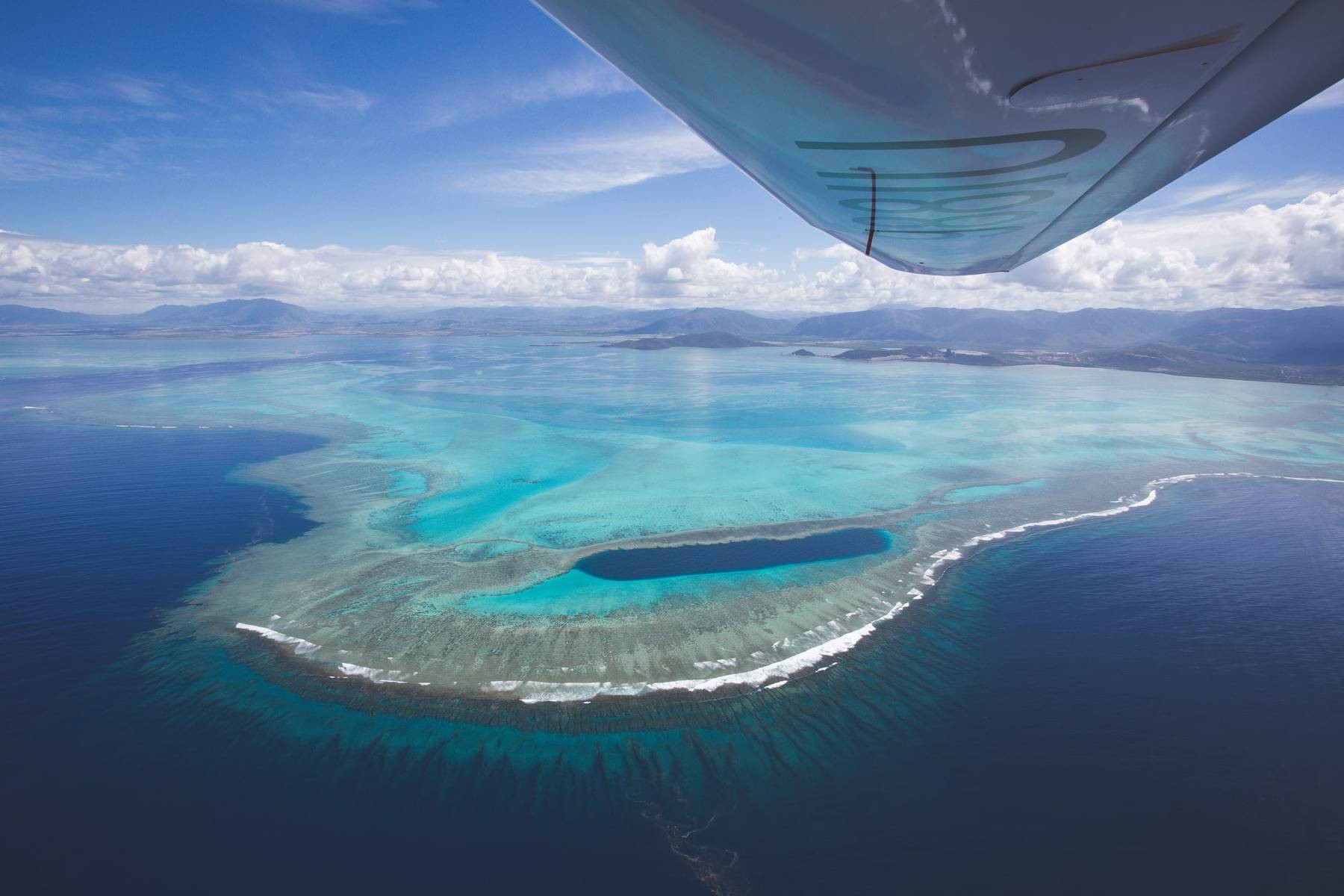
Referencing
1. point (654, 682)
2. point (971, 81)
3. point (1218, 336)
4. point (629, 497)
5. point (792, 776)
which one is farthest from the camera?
point (1218, 336)

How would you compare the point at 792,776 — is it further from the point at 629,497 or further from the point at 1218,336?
the point at 1218,336

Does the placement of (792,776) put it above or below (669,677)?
below

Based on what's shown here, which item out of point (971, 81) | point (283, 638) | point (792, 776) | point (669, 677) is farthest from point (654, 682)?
point (971, 81)

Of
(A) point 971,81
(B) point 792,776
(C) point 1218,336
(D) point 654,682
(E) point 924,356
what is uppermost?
(C) point 1218,336

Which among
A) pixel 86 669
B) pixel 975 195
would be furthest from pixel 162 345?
pixel 975 195

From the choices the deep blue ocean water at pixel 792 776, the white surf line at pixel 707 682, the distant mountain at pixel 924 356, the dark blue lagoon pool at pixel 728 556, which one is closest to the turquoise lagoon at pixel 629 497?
the white surf line at pixel 707 682

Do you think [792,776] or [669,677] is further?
[669,677]

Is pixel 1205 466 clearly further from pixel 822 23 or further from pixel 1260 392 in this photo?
pixel 1260 392

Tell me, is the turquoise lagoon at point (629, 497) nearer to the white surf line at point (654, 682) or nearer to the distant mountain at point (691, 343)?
the white surf line at point (654, 682)

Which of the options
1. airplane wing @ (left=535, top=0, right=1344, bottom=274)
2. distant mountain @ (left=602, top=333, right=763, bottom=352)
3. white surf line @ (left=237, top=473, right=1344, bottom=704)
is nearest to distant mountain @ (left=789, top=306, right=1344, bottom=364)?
distant mountain @ (left=602, top=333, right=763, bottom=352)
